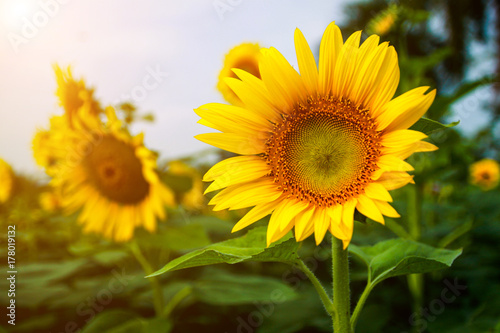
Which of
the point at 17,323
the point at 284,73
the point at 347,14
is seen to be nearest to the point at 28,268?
the point at 17,323

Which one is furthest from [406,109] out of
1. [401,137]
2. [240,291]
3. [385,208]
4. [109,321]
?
[109,321]

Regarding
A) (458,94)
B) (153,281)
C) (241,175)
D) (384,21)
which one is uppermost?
(384,21)

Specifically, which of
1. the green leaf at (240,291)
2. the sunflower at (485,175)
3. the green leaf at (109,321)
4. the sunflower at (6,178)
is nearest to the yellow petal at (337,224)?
the green leaf at (240,291)

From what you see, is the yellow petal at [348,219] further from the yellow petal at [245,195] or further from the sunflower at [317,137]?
the yellow petal at [245,195]

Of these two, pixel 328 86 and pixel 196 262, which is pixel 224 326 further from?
pixel 328 86

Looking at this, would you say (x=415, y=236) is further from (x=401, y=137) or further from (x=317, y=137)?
(x=401, y=137)

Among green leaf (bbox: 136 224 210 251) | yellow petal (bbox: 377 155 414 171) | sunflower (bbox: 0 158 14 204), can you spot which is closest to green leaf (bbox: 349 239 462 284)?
yellow petal (bbox: 377 155 414 171)

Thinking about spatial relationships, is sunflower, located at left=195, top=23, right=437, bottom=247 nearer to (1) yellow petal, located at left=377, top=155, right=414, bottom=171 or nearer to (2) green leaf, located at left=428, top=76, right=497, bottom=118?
(1) yellow petal, located at left=377, top=155, right=414, bottom=171
